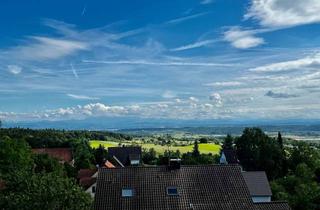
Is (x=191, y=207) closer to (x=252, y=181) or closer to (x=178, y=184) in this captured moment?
(x=178, y=184)

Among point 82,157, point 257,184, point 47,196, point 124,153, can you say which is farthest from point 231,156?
point 47,196

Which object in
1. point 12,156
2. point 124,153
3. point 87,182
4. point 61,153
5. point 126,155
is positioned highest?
point 12,156

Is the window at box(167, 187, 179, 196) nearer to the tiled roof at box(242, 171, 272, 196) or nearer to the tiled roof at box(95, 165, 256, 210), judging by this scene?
the tiled roof at box(95, 165, 256, 210)

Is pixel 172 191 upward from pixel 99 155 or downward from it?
downward

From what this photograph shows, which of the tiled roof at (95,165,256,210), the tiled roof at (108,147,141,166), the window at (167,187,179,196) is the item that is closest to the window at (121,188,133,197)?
the tiled roof at (95,165,256,210)

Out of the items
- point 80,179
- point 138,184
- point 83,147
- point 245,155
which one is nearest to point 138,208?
point 138,184

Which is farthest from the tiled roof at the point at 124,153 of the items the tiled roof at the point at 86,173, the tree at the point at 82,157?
the tiled roof at the point at 86,173

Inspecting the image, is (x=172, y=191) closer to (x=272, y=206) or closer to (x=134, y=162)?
(x=272, y=206)
